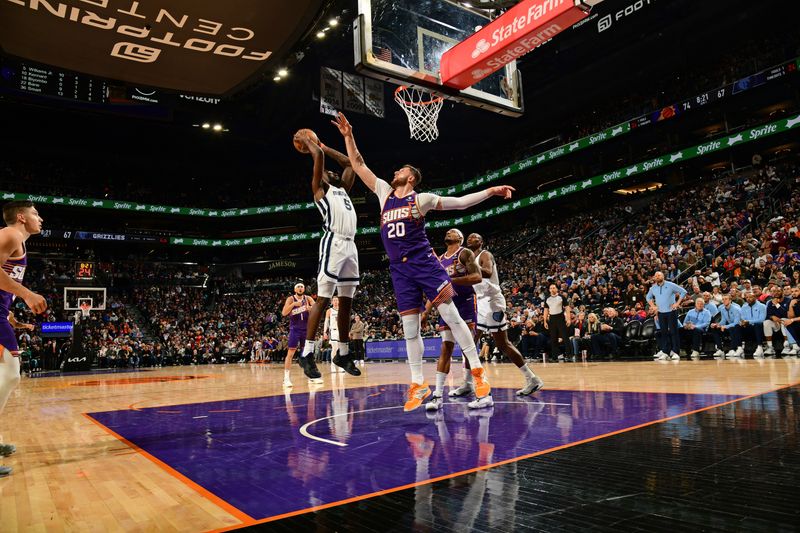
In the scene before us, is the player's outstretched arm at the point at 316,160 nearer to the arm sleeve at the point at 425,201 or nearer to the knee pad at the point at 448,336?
the arm sleeve at the point at 425,201

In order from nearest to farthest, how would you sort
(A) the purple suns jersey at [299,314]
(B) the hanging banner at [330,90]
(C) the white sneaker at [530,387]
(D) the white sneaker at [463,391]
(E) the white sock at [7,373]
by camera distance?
1. (E) the white sock at [7,373]
2. (C) the white sneaker at [530,387]
3. (D) the white sneaker at [463,391]
4. (A) the purple suns jersey at [299,314]
5. (B) the hanging banner at [330,90]

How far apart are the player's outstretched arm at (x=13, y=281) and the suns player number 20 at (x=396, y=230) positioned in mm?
2670

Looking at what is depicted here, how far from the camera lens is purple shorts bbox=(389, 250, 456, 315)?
15.1 ft

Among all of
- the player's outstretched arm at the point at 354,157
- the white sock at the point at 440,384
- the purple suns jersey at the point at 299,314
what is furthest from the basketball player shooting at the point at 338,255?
the purple suns jersey at the point at 299,314

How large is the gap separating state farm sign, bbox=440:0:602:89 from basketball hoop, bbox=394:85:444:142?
3.69m

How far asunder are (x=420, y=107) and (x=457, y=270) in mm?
8011

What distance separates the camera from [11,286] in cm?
316

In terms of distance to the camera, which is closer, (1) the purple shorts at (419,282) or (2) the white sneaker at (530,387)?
(1) the purple shorts at (419,282)

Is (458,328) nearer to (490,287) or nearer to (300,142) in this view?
(490,287)

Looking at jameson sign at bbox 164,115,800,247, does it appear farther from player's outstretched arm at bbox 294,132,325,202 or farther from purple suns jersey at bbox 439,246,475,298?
player's outstretched arm at bbox 294,132,325,202

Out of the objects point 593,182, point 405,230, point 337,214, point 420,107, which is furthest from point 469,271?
point 593,182

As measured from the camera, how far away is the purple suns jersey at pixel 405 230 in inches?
182

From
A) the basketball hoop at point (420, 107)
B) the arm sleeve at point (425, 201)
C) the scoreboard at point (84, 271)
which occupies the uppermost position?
the basketball hoop at point (420, 107)

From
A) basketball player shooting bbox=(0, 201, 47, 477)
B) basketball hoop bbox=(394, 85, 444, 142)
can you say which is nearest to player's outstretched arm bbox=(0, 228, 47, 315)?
basketball player shooting bbox=(0, 201, 47, 477)
